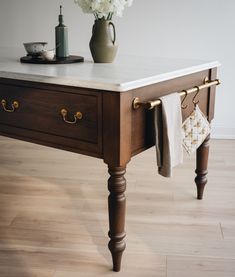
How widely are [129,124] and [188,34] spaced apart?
2.11m

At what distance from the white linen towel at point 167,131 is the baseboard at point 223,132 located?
191 cm

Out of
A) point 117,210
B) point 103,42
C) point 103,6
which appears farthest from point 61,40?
point 117,210

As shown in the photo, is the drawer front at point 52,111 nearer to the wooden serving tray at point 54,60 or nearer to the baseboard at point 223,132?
the wooden serving tray at point 54,60

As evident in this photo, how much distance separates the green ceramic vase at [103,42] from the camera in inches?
75.2

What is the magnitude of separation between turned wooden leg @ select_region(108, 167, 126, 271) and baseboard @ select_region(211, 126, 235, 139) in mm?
2068

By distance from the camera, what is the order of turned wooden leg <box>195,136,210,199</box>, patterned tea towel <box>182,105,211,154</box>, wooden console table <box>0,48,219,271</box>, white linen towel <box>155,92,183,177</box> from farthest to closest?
turned wooden leg <box>195,136,210,199</box> → patterned tea towel <box>182,105,211,154</box> → white linen towel <box>155,92,183,177</box> → wooden console table <box>0,48,219,271</box>

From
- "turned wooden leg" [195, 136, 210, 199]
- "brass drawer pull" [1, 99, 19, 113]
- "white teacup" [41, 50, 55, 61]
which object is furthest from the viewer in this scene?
"turned wooden leg" [195, 136, 210, 199]

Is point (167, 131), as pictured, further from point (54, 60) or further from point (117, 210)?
point (54, 60)

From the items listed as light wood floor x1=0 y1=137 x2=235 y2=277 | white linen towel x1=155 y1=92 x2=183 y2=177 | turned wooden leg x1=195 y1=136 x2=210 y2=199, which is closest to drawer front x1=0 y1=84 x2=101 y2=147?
white linen towel x1=155 y1=92 x2=183 y2=177

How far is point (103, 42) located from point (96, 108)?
534mm

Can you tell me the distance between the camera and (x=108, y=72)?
169 centimetres

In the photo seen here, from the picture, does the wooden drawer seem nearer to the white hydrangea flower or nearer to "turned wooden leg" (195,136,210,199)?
the white hydrangea flower

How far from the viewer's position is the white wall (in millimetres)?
3348

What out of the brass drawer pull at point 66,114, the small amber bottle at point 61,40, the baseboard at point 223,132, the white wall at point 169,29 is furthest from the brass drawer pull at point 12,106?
the baseboard at point 223,132
